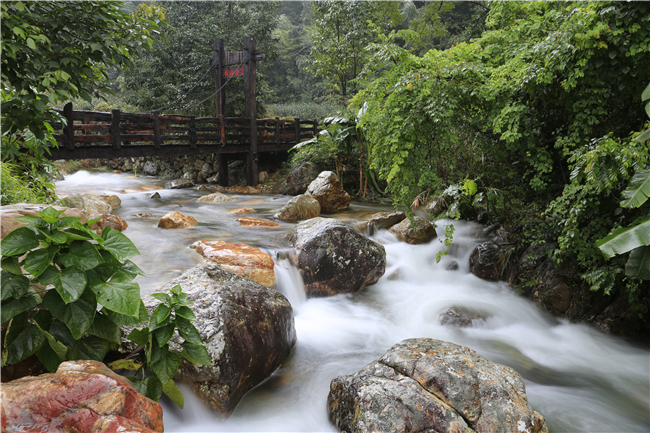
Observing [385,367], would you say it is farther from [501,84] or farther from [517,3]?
[517,3]

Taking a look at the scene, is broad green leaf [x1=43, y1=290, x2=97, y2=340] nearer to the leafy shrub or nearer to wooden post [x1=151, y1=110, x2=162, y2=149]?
the leafy shrub


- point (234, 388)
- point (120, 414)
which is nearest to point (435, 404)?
point (234, 388)

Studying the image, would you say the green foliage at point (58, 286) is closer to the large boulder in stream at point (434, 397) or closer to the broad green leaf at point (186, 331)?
the broad green leaf at point (186, 331)

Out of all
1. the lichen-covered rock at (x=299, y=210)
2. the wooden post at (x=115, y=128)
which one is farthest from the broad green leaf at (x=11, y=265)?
the wooden post at (x=115, y=128)

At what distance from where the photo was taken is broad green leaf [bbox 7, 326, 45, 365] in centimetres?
212

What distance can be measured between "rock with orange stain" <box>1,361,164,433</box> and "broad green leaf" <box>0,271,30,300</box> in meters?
0.45

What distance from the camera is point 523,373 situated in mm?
4430

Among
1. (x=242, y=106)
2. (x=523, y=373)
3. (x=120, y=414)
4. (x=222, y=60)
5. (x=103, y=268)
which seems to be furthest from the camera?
(x=242, y=106)

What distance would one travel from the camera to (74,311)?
2.19 meters

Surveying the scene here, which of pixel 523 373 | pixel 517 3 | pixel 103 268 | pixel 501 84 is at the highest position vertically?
pixel 517 3

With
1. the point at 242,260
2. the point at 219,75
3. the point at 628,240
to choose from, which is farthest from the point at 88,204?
the point at 628,240

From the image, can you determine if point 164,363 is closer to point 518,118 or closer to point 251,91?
point 518,118

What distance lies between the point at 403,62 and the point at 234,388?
4.67 meters

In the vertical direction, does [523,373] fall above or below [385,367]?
below
